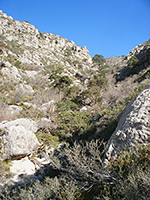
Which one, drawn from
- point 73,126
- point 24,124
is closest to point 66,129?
point 73,126

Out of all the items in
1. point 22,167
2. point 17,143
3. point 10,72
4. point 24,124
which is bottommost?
point 22,167

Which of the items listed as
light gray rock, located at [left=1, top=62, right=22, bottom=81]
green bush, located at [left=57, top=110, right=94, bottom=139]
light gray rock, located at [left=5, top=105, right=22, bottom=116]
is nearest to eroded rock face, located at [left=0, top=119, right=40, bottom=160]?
green bush, located at [left=57, top=110, right=94, bottom=139]

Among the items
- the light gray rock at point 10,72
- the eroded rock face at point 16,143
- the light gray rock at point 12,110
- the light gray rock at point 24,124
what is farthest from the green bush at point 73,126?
the light gray rock at point 10,72

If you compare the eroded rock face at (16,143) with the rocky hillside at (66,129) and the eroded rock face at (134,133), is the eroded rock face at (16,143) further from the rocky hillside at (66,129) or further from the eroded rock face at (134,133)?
→ the eroded rock face at (134,133)

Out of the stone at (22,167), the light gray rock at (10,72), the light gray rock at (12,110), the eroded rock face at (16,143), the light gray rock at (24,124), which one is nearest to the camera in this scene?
the stone at (22,167)

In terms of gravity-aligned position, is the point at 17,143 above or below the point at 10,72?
below

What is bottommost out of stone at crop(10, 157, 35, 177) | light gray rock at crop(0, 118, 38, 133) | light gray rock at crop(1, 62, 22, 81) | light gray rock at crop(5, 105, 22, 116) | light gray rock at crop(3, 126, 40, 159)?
stone at crop(10, 157, 35, 177)

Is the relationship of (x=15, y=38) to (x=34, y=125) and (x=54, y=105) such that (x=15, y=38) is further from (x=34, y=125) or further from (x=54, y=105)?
(x=34, y=125)

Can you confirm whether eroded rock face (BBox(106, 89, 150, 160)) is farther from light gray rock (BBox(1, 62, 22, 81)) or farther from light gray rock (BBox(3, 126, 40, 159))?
light gray rock (BBox(1, 62, 22, 81))

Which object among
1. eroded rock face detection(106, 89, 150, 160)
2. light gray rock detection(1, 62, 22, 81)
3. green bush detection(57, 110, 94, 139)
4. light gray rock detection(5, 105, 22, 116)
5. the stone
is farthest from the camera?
light gray rock detection(1, 62, 22, 81)

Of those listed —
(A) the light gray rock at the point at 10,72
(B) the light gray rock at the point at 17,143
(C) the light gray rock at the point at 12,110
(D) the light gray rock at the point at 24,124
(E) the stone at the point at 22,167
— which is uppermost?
(A) the light gray rock at the point at 10,72

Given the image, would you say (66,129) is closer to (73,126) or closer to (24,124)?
(73,126)

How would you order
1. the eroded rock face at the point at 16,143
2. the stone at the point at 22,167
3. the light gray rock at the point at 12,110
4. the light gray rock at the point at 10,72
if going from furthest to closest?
1. the light gray rock at the point at 10,72
2. the light gray rock at the point at 12,110
3. the eroded rock face at the point at 16,143
4. the stone at the point at 22,167

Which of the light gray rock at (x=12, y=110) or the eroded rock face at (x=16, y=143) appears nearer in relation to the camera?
the eroded rock face at (x=16, y=143)
